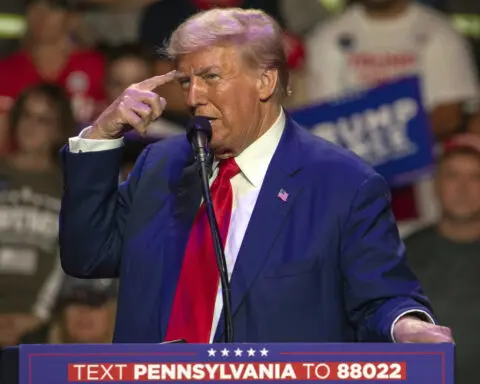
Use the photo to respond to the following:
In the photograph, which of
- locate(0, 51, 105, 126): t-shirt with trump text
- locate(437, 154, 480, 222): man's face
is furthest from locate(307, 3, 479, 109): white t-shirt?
locate(0, 51, 105, 126): t-shirt with trump text

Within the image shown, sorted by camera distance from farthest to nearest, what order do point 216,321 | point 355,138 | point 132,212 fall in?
point 355,138 < point 132,212 < point 216,321

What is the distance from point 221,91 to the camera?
7.57ft

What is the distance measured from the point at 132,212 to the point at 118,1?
2.91 m

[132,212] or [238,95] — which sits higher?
[238,95]

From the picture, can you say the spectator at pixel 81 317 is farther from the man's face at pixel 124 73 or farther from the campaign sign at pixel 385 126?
the campaign sign at pixel 385 126

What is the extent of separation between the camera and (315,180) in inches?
92.0

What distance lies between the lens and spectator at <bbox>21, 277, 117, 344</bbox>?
4707 mm

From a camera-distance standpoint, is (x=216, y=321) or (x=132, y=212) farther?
(x=132, y=212)

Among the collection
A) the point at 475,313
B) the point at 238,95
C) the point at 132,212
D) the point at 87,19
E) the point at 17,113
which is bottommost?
the point at 475,313

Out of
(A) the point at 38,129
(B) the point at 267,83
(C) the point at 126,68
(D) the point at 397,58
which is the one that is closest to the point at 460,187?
(D) the point at 397,58

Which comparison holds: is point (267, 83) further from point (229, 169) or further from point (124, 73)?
point (124, 73)

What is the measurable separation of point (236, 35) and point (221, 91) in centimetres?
12

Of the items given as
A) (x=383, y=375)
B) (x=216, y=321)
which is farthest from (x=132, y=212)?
(x=383, y=375)

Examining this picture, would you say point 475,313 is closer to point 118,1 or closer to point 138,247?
point 118,1
